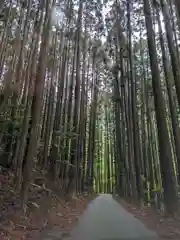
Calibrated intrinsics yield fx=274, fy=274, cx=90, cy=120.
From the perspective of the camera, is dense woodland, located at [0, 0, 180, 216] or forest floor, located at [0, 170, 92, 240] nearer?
forest floor, located at [0, 170, 92, 240]

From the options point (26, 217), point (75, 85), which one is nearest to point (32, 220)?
point (26, 217)

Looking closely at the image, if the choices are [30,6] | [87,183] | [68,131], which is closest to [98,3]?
[30,6]

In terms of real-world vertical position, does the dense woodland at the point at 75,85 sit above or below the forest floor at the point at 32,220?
above

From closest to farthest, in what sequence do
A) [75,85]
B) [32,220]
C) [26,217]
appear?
[26,217], [32,220], [75,85]

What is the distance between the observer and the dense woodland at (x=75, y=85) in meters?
7.64

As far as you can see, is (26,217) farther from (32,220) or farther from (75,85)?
(75,85)

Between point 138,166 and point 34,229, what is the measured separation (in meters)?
8.15

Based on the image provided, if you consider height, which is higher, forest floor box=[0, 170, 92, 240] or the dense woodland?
the dense woodland

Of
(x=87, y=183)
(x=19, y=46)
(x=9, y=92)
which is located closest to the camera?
(x=9, y=92)

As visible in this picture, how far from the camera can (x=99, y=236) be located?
19.4 ft

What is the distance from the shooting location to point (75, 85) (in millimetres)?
13680

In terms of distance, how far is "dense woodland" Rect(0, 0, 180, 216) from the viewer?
7.64 m

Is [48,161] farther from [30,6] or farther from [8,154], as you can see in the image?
[30,6]

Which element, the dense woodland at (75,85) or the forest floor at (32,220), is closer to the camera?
the forest floor at (32,220)
